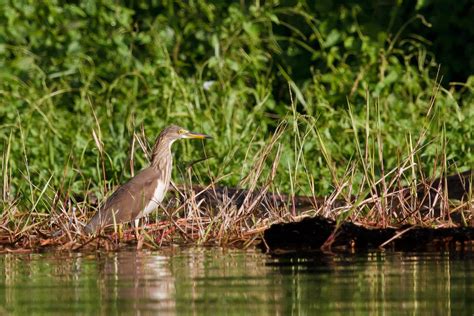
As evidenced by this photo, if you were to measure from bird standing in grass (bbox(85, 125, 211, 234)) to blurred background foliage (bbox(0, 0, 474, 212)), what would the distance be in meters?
1.76

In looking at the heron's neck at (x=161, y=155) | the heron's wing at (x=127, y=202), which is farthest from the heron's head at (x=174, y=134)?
the heron's wing at (x=127, y=202)

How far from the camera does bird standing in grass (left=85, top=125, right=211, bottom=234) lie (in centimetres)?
1039

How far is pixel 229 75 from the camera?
52.3ft

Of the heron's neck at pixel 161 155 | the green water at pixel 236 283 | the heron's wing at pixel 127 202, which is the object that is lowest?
the green water at pixel 236 283

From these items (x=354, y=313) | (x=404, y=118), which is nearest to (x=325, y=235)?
(x=354, y=313)

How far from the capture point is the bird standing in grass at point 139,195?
→ 10391 millimetres

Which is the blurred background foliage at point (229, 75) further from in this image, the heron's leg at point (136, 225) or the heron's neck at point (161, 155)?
the heron's leg at point (136, 225)

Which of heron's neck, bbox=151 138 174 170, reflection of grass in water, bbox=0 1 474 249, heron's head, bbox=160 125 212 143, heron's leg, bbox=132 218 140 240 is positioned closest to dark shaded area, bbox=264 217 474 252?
heron's leg, bbox=132 218 140 240

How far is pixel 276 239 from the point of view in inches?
373

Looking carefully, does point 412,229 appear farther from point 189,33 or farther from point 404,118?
point 189,33

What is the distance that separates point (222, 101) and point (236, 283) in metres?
7.89

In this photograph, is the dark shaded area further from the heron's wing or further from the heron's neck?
the heron's neck

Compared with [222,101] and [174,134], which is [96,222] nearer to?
[174,134]

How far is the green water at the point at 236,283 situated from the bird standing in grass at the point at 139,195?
0.90m
